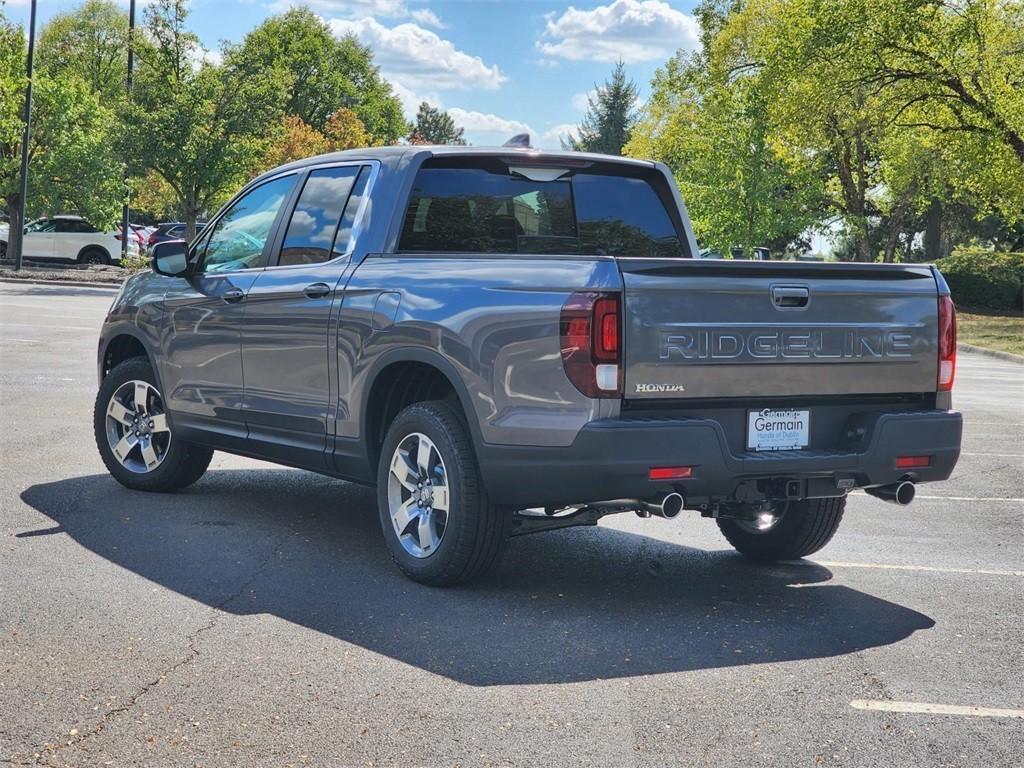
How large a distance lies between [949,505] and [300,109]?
257ft

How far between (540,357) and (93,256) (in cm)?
4135

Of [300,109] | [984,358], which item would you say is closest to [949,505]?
[984,358]

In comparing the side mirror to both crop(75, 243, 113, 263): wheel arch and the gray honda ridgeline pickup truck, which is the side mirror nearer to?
the gray honda ridgeline pickup truck

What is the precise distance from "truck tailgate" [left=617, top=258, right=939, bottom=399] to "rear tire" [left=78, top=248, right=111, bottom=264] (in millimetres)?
41072

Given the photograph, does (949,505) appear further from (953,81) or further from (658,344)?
(953,81)

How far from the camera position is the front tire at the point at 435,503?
6.01m

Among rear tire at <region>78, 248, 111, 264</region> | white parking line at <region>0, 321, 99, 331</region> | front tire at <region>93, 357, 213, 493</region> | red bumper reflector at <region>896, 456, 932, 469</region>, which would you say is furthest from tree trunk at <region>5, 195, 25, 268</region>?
red bumper reflector at <region>896, 456, 932, 469</region>

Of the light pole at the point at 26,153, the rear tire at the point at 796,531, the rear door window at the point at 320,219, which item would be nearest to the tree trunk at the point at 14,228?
the light pole at the point at 26,153

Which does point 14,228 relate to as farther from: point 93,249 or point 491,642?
point 491,642

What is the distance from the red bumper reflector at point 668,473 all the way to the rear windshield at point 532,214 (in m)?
1.80

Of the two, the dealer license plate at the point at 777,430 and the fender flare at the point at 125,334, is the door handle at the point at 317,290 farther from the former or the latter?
the dealer license plate at the point at 777,430

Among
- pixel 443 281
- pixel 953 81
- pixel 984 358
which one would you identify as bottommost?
pixel 984 358

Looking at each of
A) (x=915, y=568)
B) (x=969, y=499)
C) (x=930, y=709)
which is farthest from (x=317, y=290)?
(x=969, y=499)

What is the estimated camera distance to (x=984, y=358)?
1076 inches
